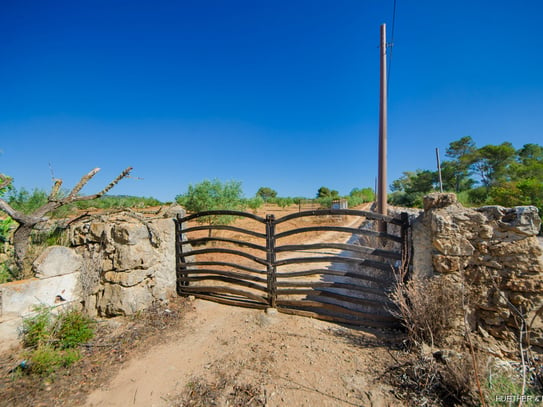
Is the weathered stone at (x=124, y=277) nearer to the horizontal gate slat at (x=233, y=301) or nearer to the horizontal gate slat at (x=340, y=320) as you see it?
the horizontal gate slat at (x=233, y=301)

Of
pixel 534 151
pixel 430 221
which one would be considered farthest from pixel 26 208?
pixel 534 151

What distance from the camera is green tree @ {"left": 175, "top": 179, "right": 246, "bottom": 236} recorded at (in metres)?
11.1

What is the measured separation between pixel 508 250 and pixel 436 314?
120cm

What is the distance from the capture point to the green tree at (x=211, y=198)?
11.1 metres

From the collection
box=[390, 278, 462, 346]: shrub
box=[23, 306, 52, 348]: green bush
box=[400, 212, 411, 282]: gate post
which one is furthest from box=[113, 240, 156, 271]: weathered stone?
box=[400, 212, 411, 282]: gate post

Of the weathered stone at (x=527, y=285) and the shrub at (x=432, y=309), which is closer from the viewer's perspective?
the weathered stone at (x=527, y=285)

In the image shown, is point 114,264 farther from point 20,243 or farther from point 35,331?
point 20,243

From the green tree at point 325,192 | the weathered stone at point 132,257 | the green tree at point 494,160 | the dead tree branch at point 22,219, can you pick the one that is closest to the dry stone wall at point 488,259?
the weathered stone at point 132,257

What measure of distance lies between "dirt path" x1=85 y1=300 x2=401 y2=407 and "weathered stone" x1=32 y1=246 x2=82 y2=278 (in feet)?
6.38

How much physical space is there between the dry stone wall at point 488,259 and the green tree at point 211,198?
903 centimetres

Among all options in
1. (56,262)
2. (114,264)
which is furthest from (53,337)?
(114,264)

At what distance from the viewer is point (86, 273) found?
3895 millimetres

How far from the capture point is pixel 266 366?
9.25 feet

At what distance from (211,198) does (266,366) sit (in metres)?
9.15
